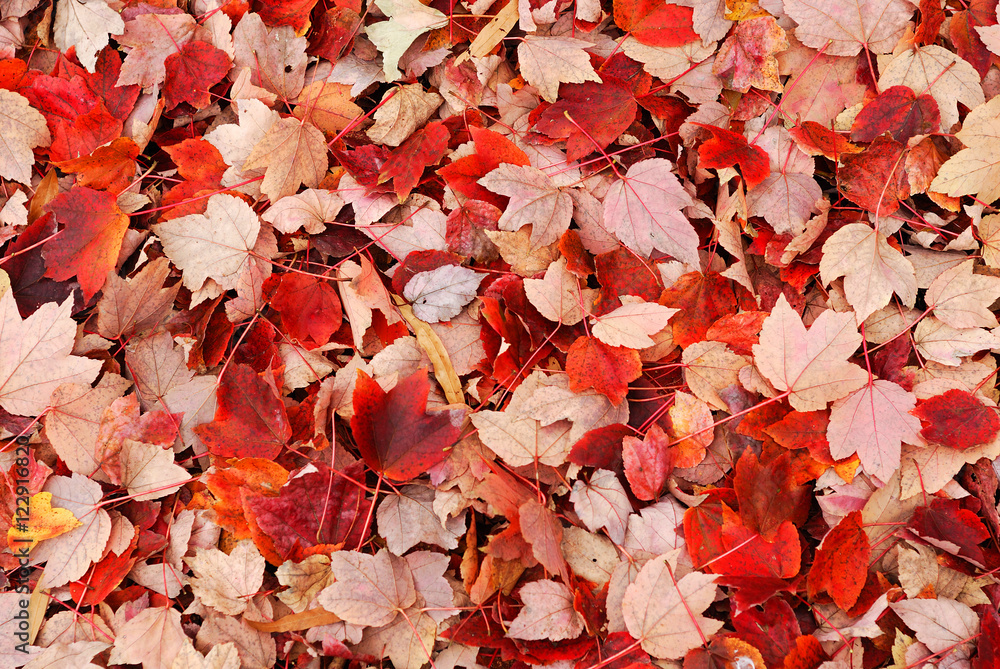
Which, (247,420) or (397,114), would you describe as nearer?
(247,420)

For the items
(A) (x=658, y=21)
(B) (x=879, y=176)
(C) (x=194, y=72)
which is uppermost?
(A) (x=658, y=21)

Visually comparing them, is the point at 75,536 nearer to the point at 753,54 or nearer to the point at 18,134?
the point at 18,134

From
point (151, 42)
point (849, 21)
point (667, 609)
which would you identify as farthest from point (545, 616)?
point (151, 42)

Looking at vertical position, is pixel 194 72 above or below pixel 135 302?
above

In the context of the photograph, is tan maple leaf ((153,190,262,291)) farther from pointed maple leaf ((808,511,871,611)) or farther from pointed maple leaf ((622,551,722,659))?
pointed maple leaf ((808,511,871,611))

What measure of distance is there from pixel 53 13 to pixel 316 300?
88cm

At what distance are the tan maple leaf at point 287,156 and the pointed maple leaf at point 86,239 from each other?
298 millimetres

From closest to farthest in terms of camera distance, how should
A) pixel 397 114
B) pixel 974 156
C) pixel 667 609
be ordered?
pixel 667 609
pixel 974 156
pixel 397 114

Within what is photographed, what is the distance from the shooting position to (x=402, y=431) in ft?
3.91

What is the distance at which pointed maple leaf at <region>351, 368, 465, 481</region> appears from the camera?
1.18 meters

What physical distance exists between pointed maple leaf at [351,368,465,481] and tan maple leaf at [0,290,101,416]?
1.81 feet

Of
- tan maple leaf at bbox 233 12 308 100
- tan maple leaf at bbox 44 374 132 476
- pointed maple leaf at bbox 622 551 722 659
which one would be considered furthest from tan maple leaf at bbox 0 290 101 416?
pointed maple leaf at bbox 622 551 722 659

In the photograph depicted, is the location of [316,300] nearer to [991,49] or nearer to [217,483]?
[217,483]

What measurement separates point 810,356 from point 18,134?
164 cm
